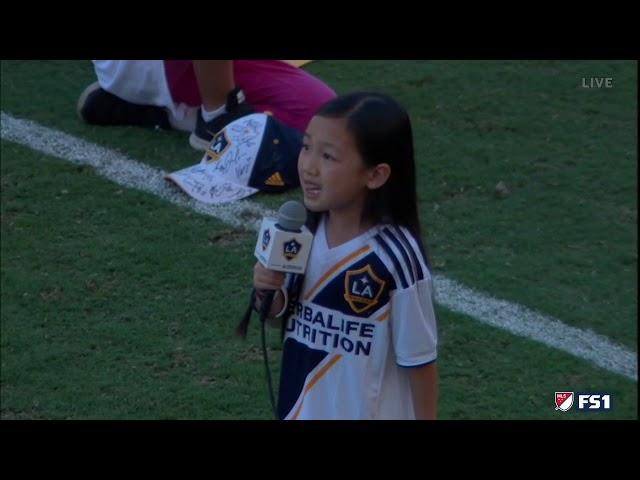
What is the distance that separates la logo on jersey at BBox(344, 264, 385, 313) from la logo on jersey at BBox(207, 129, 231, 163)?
10.2ft

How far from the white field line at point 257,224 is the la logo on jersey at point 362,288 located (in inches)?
77.7

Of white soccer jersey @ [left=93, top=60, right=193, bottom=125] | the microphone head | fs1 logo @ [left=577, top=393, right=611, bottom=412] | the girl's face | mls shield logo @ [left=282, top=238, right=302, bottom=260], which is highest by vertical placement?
the girl's face

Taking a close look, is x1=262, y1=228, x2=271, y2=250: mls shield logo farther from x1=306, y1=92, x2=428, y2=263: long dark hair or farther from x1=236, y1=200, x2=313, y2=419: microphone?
x1=306, y1=92, x2=428, y2=263: long dark hair

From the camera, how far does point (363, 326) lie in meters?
2.71

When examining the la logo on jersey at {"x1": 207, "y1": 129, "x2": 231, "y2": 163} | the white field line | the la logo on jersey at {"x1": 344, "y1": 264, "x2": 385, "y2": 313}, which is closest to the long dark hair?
the la logo on jersey at {"x1": 344, "y1": 264, "x2": 385, "y2": 313}

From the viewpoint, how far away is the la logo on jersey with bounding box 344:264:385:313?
2.68 m

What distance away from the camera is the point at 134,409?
3.99 m

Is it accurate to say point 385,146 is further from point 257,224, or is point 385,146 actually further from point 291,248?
point 257,224

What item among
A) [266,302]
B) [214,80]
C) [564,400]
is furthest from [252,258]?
[266,302]

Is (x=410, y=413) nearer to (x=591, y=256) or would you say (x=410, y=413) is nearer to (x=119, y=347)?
(x=119, y=347)

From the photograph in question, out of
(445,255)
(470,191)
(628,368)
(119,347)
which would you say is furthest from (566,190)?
(119,347)

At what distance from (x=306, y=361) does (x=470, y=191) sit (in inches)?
119

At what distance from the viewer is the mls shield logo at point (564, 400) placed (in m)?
4.14

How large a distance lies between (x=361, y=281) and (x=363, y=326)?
108mm
